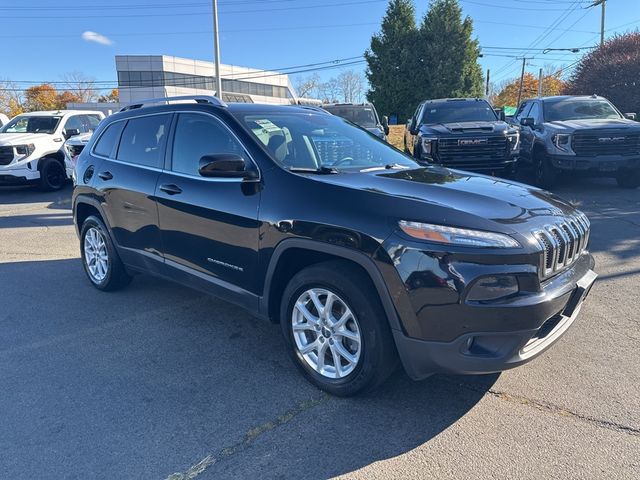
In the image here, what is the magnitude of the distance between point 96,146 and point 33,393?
2790mm

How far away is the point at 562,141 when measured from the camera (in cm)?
979

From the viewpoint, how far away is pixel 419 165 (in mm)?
4297

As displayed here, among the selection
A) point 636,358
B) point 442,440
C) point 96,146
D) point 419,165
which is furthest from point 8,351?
point 636,358

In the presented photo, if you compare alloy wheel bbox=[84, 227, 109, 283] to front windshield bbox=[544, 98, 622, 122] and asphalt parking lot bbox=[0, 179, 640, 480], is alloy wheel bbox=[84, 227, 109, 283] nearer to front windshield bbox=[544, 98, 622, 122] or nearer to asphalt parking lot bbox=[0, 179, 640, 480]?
asphalt parking lot bbox=[0, 179, 640, 480]

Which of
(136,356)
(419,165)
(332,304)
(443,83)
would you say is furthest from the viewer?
(443,83)

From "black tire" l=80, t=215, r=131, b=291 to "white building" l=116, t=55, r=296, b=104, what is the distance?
55628 mm

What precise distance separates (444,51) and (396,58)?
2924 millimetres

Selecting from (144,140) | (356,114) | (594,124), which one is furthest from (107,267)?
(356,114)

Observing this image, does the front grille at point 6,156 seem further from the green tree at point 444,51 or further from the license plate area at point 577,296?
the green tree at point 444,51

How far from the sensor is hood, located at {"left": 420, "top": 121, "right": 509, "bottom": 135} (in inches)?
390

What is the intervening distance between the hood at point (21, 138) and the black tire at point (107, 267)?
8.65 m

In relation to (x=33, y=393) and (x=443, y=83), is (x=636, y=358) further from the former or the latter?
(x=443, y=83)

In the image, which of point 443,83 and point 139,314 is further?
point 443,83

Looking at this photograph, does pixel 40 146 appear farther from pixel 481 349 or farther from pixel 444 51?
pixel 444 51
